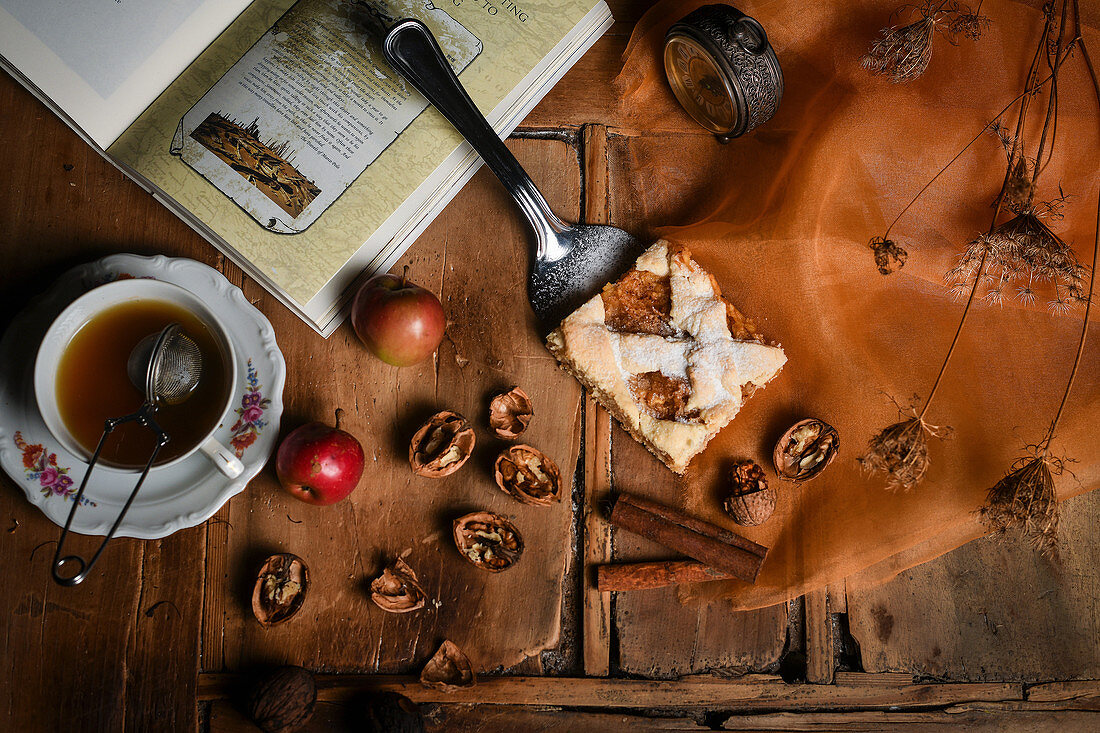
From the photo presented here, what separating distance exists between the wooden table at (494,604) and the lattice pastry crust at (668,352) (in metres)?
0.09

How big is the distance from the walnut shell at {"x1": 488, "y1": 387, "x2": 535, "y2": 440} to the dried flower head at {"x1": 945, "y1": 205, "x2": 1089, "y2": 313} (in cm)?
82

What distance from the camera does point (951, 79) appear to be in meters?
1.28

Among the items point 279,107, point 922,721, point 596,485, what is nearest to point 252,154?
point 279,107

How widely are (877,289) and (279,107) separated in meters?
1.13

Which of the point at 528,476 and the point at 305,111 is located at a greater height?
the point at 305,111

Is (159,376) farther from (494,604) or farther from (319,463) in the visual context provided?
(494,604)

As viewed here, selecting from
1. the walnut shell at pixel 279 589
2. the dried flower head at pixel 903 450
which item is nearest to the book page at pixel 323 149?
the walnut shell at pixel 279 589

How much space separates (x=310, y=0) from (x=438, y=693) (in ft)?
4.15

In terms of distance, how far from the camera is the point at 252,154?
3.97 ft

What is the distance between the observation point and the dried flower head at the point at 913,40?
4.05 feet

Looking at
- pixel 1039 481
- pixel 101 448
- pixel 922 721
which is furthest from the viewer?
pixel 922 721

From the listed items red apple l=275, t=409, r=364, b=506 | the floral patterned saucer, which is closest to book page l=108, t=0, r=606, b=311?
the floral patterned saucer

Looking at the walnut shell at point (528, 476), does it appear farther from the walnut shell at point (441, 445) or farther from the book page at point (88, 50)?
the book page at point (88, 50)

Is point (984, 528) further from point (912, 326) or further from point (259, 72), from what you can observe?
point (259, 72)
